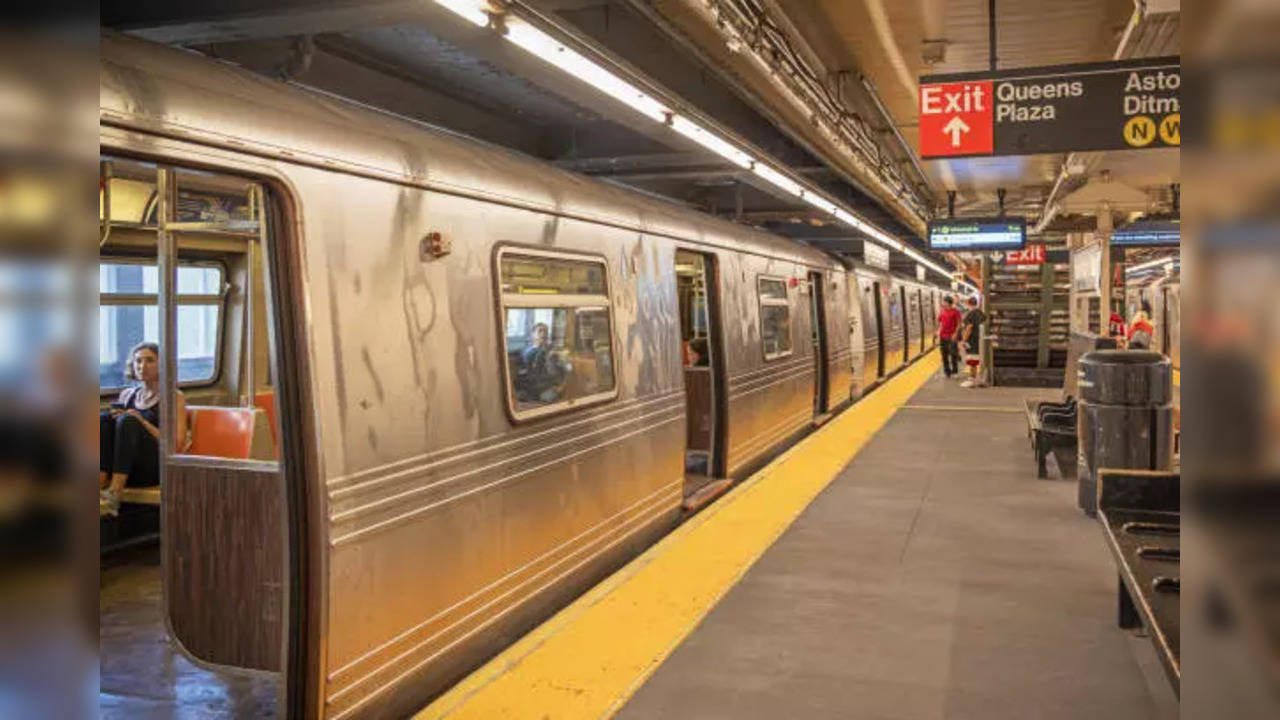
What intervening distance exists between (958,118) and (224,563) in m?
5.59

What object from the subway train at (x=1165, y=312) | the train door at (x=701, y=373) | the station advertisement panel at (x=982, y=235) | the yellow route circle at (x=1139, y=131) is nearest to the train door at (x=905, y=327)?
the subway train at (x=1165, y=312)

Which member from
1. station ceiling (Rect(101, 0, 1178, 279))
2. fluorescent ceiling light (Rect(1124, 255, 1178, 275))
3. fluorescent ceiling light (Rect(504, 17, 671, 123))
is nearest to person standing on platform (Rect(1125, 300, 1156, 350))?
station ceiling (Rect(101, 0, 1178, 279))

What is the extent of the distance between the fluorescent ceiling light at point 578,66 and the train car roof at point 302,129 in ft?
1.78

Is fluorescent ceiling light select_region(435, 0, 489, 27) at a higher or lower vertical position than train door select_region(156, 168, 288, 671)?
higher

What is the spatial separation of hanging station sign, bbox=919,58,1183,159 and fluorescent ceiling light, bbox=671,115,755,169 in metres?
1.46

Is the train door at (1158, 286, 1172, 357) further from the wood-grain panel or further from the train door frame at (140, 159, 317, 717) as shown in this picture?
the train door frame at (140, 159, 317, 717)

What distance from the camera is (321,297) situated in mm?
3605

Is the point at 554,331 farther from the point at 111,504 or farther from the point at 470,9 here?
the point at 111,504

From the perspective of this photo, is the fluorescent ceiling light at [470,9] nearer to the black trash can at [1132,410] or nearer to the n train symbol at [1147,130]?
the n train symbol at [1147,130]

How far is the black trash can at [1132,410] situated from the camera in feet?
23.3

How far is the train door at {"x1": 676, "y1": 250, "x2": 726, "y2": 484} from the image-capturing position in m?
8.66

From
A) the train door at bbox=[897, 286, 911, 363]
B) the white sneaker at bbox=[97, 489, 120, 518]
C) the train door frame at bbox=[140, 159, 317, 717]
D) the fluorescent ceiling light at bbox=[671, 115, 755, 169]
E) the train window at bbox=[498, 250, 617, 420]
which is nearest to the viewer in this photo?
the train door frame at bbox=[140, 159, 317, 717]

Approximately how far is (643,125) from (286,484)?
4934 mm

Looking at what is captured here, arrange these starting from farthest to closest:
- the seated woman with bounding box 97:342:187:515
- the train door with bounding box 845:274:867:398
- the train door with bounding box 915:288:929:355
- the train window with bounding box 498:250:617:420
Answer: the train door with bounding box 915:288:929:355 < the train door with bounding box 845:274:867:398 < the seated woman with bounding box 97:342:187:515 < the train window with bounding box 498:250:617:420
